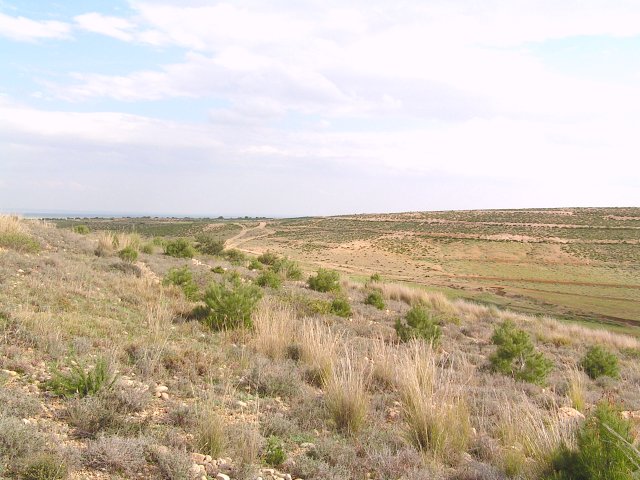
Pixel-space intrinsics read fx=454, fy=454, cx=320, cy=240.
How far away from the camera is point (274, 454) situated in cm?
396

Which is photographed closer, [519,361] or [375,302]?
[519,361]

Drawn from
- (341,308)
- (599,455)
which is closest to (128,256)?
(341,308)

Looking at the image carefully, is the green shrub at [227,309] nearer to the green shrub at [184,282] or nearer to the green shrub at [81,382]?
the green shrub at [184,282]

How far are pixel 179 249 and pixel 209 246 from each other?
263 inches

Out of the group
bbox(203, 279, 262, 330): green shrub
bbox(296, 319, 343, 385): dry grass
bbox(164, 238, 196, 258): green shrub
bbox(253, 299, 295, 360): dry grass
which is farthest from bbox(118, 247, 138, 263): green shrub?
bbox(296, 319, 343, 385): dry grass

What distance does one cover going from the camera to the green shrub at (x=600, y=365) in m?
10.9

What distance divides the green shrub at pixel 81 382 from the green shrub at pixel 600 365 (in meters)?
10.8

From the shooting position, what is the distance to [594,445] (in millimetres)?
3629

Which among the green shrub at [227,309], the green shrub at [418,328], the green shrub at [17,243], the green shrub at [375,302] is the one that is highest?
the green shrub at [17,243]

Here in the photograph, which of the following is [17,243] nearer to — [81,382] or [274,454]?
[81,382]

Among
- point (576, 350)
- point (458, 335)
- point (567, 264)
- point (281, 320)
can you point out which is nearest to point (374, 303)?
point (458, 335)

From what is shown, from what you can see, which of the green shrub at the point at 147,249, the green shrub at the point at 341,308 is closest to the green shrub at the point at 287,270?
the green shrub at the point at 147,249

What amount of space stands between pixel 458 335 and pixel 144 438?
1110 cm

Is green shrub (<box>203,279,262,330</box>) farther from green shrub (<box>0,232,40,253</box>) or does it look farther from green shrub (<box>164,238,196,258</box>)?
green shrub (<box>164,238,196,258</box>)
